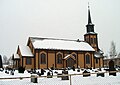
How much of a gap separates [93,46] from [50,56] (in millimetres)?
16748

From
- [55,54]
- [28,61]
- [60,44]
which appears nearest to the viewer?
[28,61]

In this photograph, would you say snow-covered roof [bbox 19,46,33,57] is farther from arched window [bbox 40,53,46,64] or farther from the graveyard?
the graveyard

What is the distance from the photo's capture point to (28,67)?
49031 mm

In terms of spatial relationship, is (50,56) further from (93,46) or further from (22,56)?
(93,46)

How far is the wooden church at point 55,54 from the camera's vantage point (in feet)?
162

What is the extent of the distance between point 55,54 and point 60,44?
4.05 metres

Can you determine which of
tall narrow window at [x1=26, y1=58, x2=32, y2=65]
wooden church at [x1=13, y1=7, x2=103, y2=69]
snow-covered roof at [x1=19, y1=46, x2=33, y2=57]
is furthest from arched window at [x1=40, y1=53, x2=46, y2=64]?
tall narrow window at [x1=26, y1=58, x2=32, y2=65]

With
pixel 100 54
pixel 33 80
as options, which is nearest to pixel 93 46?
pixel 100 54

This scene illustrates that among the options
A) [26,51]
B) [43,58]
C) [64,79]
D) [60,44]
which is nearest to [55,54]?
[43,58]

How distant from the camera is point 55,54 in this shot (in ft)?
169

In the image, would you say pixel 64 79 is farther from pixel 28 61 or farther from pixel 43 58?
pixel 43 58

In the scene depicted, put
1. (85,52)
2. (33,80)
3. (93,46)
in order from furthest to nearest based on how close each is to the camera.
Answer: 1. (93,46)
2. (85,52)
3. (33,80)

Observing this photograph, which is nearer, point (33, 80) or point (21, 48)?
point (33, 80)

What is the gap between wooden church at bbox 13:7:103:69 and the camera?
49281 mm
